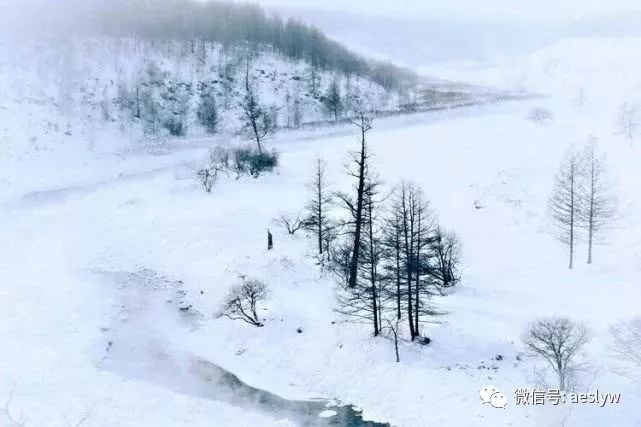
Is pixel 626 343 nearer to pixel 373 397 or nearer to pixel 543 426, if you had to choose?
pixel 543 426

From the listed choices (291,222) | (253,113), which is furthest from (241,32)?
(291,222)

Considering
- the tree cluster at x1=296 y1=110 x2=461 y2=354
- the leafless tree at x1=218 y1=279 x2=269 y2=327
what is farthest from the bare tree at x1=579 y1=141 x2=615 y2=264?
the leafless tree at x1=218 y1=279 x2=269 y2=327

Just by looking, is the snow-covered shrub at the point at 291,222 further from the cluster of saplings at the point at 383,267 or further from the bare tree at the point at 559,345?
the bare tree at the point at 559,345

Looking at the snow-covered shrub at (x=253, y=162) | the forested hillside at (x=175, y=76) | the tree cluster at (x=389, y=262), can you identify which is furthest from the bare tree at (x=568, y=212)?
the forested hillside at (x=175, y=76)

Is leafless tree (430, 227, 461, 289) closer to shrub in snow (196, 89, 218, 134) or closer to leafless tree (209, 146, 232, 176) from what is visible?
leafless tree (209, 146, 232, 176)

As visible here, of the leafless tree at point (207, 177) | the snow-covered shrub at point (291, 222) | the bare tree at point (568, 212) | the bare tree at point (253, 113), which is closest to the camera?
the bare tree at point (568, 212)

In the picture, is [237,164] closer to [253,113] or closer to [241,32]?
[253,113]

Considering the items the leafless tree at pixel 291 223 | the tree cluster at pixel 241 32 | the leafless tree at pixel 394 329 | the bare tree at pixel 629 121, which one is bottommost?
the leafless tree at pixel 394 329
